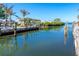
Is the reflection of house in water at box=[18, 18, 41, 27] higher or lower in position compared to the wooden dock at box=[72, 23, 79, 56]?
higher

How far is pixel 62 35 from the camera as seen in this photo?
2336 mm

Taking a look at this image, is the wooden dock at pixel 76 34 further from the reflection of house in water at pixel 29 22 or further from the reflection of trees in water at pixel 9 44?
the reflection of trees in water at pixel 9 44

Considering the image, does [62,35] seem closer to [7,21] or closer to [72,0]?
[72,0]

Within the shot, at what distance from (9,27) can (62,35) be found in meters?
0.66

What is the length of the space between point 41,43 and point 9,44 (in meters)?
0.39

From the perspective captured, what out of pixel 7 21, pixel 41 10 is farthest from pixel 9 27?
pixel 41 10

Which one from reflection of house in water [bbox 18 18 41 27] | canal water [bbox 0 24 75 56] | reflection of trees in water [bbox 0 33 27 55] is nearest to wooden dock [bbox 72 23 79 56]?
canal water [bbox 0 24 75 56]

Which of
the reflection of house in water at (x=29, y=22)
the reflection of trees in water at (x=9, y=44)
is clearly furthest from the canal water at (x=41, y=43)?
the reflection of house in water at (x=29, y=22)

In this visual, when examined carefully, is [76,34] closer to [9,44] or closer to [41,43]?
[41,43]

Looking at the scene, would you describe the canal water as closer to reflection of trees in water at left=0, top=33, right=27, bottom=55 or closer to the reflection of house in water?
reflection of trees in water at left=0, top=33, right=27, bottom=55

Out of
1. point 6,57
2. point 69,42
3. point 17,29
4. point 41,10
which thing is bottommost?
point 6,57

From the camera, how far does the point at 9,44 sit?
2344mm

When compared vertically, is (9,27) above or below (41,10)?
below

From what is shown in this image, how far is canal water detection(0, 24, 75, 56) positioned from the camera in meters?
2.30
